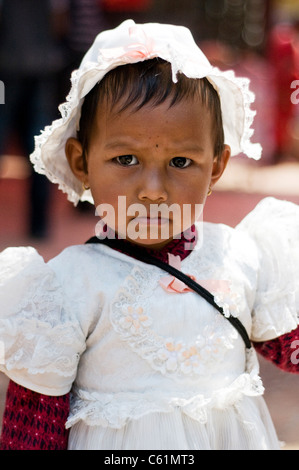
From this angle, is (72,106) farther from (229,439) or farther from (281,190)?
(281,190)

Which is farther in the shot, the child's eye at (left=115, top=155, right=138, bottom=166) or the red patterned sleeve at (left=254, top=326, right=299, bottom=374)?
the red patterned sleeve at (left=254, top=326, right=299, bottom=374)

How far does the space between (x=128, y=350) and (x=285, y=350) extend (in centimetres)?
40

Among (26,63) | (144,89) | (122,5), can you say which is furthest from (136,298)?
(122,5)

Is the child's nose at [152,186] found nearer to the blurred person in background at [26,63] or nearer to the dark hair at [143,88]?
the dark hair at [143,88]

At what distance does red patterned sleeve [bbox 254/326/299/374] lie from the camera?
179 centimetres

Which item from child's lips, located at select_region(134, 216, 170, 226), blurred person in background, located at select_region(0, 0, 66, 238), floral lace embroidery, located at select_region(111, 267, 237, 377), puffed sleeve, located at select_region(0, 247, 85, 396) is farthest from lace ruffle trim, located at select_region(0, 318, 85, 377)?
blurred person in background, located at select_region(0, 0, 66, 238)

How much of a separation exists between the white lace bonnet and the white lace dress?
24cm

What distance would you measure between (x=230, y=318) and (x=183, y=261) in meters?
0.17

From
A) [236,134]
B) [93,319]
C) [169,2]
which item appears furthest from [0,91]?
[169,2]

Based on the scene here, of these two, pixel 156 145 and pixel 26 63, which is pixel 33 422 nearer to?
pixel 156 145

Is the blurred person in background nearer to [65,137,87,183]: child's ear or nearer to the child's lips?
[65,137,87,183]: child's ear

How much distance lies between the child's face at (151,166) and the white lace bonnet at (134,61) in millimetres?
74

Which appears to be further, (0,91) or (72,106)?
(0,91)
